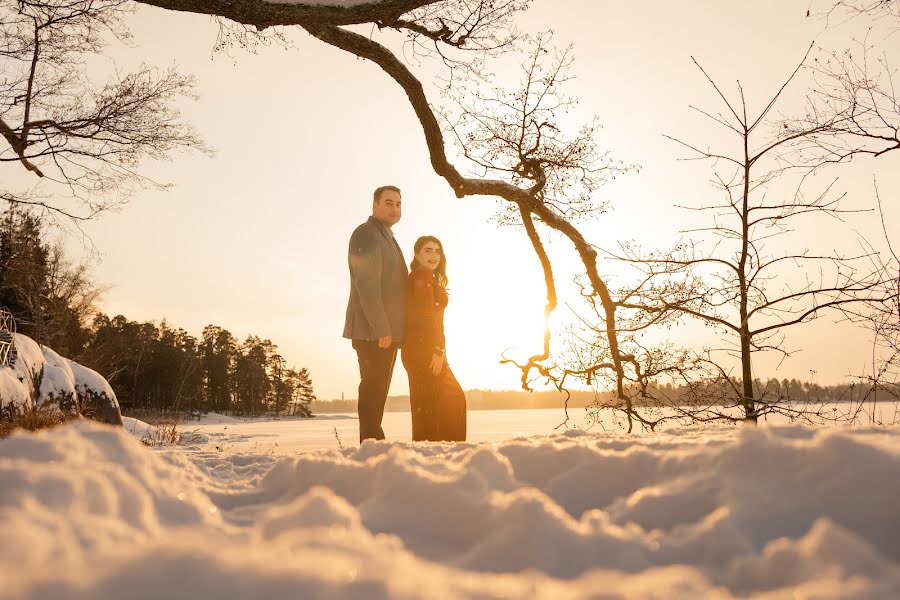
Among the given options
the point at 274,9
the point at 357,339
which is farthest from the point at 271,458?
the point at 274,9

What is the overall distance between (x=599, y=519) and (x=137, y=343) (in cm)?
5674

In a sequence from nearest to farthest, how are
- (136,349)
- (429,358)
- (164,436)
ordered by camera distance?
1. (429,358)
2. (164,436)
3. (136,349)

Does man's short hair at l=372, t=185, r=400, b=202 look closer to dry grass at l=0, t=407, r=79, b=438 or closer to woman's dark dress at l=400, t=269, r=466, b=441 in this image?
woman's dark dress at l=400, t=269, r=466, b=441

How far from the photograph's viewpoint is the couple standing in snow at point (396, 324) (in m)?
4.91

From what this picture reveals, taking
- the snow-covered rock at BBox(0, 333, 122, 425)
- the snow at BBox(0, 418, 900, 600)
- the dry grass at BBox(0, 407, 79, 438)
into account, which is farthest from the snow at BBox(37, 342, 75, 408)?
the snow at BBox(0, 418, 900, 600)

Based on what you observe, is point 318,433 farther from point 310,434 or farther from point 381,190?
point 381,190

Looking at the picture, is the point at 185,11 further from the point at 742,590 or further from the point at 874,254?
the point at 874,254

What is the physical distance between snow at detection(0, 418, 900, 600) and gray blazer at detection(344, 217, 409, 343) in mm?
3478

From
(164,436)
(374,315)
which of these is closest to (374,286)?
(374,315)

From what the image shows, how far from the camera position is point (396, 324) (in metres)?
5.09

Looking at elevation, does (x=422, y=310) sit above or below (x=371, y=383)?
above

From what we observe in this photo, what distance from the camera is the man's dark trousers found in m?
4.92

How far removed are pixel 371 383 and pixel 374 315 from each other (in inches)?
23.9

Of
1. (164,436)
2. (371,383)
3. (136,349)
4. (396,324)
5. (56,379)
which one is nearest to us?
(371,383)
